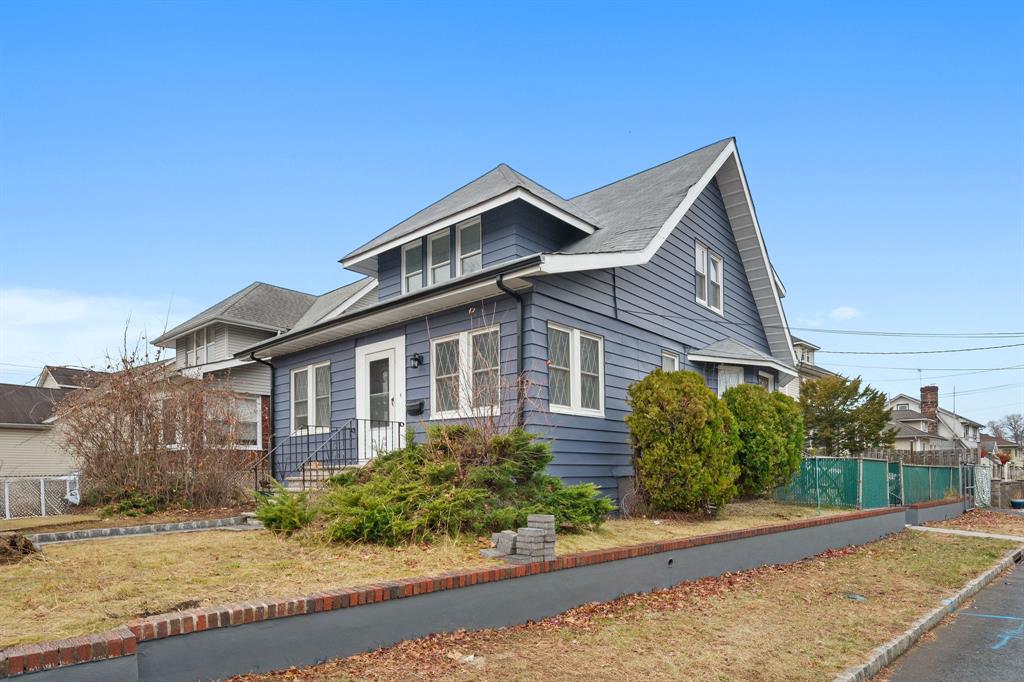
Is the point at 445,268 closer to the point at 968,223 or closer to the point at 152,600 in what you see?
the point at 152,600

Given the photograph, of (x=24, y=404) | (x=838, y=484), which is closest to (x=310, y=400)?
(x=838, y=484)

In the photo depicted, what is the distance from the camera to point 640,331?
1352cm

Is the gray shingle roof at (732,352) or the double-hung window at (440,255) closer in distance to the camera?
the double-hung window at (440,255)

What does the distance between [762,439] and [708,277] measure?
457 cm

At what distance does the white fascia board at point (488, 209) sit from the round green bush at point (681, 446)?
3715mm

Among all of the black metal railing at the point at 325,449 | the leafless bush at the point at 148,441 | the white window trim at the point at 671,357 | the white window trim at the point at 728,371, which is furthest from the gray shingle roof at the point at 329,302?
the white window trim at the point at 728,371

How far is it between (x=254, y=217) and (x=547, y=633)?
51.7ft

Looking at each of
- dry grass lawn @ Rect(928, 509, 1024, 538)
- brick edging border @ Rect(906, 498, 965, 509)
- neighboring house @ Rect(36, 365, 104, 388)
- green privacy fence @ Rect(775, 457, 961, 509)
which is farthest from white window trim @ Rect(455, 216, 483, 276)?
dry grass lawn @ Rect(928, 509, 1024, 538)

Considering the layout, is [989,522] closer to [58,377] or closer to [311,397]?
[311,397]

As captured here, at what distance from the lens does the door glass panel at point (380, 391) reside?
527 inches

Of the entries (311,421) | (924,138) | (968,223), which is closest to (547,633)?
(311,421)

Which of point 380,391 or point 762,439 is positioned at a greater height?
point 380,391

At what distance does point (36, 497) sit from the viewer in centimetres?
1311

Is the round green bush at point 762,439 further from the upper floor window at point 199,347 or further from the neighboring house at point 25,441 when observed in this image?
the neighboring house at point 25,441
